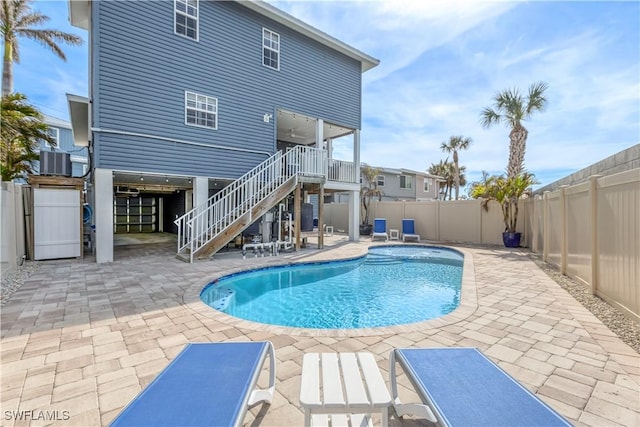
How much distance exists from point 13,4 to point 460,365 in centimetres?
2202

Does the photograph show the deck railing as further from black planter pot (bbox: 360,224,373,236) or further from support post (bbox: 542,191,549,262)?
support post (bbox: 542,191,549,262)

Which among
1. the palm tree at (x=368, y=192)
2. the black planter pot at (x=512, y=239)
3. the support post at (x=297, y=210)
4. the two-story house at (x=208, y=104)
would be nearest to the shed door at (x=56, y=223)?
the two-story house at (x=208, y=104)

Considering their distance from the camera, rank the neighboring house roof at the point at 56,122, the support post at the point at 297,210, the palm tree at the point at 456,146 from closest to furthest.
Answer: the support post at the point at 297,210 → the neighboring house roof at the point at 56,122 → the palm tree at the point at 456,146

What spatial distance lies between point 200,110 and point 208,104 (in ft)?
1.17

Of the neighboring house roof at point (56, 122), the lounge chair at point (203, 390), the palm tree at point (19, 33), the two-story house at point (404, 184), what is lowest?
the lounge chair at point (203, 390)

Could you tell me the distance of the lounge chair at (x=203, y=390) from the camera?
1365 millimetres

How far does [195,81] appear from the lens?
29.5ft

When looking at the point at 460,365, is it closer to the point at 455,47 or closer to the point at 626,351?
the point at 626,351

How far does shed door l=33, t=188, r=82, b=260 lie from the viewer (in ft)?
23.9

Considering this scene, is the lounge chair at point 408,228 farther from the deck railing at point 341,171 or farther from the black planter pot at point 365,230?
the deck railing at point 341,171

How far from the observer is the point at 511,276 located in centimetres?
632

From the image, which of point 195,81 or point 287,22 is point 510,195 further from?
point 195,81

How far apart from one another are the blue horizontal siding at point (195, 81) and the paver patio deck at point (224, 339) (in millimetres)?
4460

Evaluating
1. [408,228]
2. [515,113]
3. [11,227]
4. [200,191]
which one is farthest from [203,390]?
[515,113]
